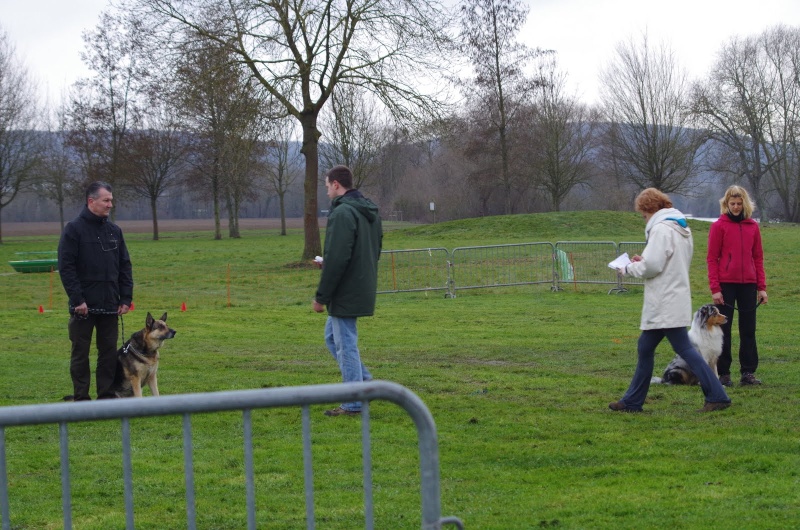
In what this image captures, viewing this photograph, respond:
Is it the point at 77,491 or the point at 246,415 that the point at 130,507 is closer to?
the point at 246,415

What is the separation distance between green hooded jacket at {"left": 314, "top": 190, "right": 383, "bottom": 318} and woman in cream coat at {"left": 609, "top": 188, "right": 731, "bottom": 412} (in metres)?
2.21

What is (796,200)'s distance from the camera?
6366 cm

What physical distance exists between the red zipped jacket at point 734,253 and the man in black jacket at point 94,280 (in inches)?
238

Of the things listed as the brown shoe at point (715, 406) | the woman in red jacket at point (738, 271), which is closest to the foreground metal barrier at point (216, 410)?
the brown shoe at point (715, 406)

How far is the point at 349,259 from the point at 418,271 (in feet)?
48.0

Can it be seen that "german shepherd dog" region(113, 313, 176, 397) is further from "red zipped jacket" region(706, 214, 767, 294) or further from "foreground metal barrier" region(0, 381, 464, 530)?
"red zipped jacket" region(706, 214, 767, 294)

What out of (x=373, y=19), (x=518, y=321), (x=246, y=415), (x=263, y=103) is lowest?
(x=518, y=321)

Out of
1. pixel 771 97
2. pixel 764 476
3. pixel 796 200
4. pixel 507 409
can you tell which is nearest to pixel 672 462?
pixel 764 476

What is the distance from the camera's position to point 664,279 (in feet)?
23.0

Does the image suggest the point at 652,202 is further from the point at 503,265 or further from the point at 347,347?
the point at 503,265

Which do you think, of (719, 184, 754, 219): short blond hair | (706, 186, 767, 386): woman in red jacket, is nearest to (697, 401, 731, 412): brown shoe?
(706, 186, 767, 386): woman in red jacket

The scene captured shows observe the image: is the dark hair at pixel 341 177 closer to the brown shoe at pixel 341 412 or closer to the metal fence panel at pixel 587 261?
the brown shoe at pixel 341 412

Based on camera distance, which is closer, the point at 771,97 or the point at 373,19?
the point at 373,19

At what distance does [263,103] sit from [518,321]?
50.0 ft
